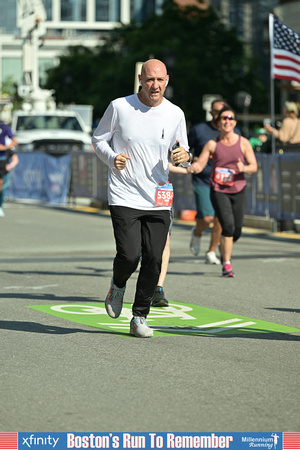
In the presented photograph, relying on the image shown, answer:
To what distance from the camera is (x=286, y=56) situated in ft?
55.8

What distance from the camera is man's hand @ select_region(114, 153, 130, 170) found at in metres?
7.24

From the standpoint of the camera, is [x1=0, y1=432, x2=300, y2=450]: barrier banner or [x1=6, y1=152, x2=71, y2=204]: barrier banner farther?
[x1=6, y1=152, x2=71, y2=204]: barrier banner

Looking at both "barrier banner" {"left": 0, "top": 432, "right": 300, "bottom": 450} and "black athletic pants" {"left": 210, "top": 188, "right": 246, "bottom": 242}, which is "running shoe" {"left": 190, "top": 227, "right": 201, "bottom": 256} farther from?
"barrier banner" {"left": 0, "top": 432, "right": 300, "bottom": 450}

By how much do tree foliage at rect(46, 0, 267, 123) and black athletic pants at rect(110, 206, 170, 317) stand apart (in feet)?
158

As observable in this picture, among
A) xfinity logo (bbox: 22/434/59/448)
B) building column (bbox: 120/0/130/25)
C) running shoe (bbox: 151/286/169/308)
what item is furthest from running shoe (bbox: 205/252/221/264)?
building column (bbox: 120/0/130/25)

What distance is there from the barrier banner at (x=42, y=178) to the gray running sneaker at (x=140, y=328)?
19508 mm

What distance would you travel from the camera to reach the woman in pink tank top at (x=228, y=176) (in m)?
11.4

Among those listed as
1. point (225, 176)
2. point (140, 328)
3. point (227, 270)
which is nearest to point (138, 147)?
point (140, 328)

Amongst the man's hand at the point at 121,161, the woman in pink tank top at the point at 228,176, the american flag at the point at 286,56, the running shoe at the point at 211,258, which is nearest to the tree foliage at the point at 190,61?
the american flag at the point at 286,56

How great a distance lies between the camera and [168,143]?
7.52m

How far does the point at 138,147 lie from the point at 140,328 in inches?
51.3

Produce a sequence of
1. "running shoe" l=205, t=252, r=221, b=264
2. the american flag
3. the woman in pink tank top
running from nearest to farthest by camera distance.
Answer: the woman in pink tank top
"running shoe" l=205, t=252, r=221, b=264
the american flag

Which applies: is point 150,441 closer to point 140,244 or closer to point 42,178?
point 140,244

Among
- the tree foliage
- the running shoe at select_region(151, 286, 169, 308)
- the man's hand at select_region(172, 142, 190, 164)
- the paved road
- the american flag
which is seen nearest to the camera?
the paved road
